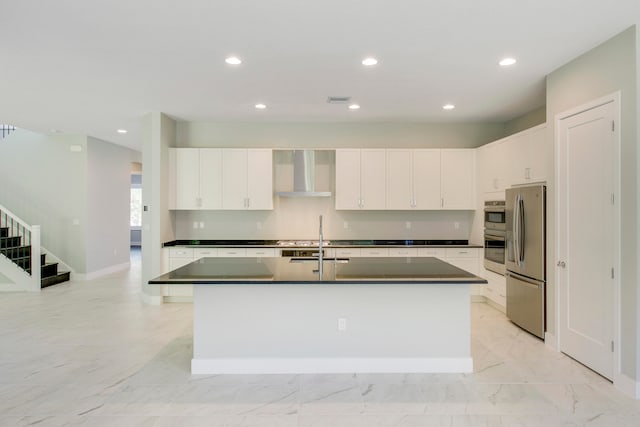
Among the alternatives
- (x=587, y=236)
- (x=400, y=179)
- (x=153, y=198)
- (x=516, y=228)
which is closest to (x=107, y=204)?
(x=153, y=198)

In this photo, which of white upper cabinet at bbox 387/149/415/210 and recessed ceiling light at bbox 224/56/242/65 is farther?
white upper cabinet at bbox 387/149/415/210

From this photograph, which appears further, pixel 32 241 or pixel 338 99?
pixel 32 241

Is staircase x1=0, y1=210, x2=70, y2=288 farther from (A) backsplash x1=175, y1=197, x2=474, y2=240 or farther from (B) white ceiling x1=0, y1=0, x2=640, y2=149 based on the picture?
(A) backsplash x1=175, y1=197, x2=474, y2=240

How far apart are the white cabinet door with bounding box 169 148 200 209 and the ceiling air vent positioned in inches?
93.8

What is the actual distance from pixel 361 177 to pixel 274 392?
3.83m

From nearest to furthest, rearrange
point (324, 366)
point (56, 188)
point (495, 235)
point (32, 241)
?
point (324, 366) → point (495, 235) → point (32, 241) → point (56, 188)

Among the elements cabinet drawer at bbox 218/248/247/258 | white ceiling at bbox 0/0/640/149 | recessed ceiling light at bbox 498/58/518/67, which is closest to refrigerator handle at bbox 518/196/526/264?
white ceiling at bbox 0/0/640/149

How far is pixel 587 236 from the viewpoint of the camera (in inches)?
136

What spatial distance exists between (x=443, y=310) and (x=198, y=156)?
4430mm

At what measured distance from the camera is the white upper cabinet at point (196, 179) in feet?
20.0

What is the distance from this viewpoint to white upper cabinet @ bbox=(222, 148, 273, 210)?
6098 mm

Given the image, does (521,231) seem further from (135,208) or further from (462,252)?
(135,208)

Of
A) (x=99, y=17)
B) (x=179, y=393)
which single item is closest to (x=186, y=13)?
(x=99, y=17)

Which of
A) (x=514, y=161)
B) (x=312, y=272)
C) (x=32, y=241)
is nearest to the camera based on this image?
(x=312, y=272)
